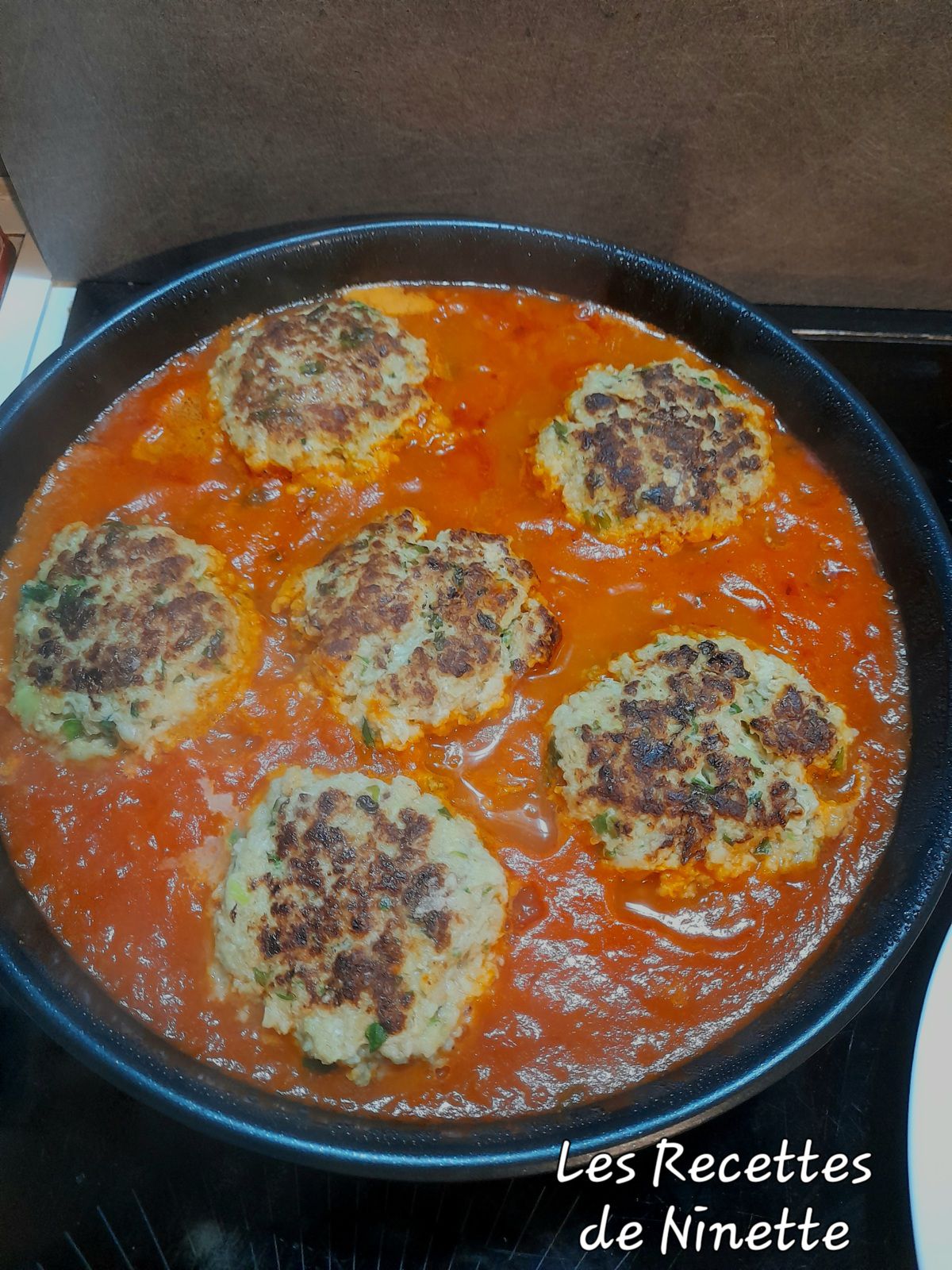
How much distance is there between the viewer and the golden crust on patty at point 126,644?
197cm

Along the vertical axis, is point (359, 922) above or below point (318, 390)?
below

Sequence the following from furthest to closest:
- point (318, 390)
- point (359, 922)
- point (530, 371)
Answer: point (530, 371) < point (318, 390) < point (359, 922)

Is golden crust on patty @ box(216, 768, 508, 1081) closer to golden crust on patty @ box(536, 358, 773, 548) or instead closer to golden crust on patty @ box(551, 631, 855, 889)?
golden crust on patty @ box(551, 631, 855, 889)

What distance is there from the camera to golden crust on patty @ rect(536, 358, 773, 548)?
7.32 feet

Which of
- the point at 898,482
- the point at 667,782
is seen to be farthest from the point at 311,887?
the point at 898,482

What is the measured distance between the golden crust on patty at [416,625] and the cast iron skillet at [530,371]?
730mm

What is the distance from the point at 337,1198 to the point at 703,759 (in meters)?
1.20

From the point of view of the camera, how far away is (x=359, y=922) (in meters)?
1.81

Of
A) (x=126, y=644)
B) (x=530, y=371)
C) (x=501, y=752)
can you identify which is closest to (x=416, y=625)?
(x=501, y=752)

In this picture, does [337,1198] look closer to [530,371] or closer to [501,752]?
[501,752]

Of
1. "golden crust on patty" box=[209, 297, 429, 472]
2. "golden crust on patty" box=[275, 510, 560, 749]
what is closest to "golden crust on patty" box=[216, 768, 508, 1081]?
"golden crust on patty" box=[275, 510, 560, 749]

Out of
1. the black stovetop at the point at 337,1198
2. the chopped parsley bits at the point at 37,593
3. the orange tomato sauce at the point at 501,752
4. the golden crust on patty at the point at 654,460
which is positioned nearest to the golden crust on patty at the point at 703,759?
the orange tomato sauce at the point at 501,752

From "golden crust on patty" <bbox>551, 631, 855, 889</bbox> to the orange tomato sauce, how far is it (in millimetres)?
78

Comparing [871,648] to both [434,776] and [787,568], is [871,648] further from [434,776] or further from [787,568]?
[434,776]
